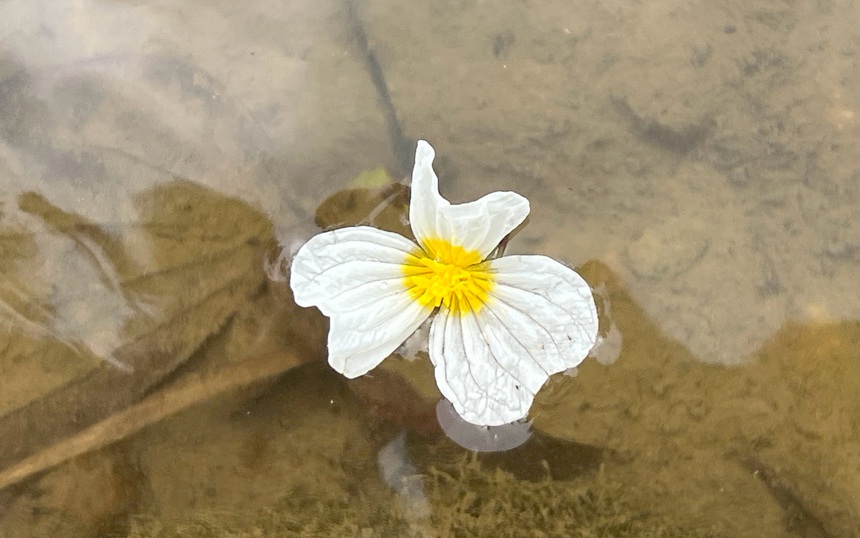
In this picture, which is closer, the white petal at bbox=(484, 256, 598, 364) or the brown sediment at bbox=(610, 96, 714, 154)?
the white petal at bbox=(484, 256, 598, 364)

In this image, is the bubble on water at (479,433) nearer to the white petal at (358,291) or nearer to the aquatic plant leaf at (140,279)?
the white petal at (358,291)

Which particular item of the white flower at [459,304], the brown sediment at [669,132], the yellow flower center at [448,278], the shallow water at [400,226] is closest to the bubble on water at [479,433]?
the shallow water at [400,226]

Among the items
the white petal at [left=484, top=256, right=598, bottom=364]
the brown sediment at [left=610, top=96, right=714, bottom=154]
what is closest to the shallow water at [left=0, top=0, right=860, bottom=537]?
the brown sediment at [left=610, top=96, right=714, bottom=154]

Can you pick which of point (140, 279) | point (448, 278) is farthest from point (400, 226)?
point (140, 279)

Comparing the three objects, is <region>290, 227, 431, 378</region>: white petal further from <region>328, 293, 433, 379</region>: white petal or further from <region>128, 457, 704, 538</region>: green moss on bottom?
<region>128, 457, 704, 538</region>: green moss on bottom

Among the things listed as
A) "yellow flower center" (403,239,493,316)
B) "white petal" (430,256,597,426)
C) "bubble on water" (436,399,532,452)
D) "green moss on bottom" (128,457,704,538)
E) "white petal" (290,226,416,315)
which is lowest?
"green moss on bottom" (128,457,704,538)

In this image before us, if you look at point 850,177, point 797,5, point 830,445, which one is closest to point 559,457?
point 830,445

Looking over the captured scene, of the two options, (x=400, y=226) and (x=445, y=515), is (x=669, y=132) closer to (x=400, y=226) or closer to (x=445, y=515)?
(x=400, y=226)
